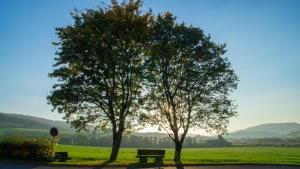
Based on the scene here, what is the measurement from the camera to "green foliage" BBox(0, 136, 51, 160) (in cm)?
3142

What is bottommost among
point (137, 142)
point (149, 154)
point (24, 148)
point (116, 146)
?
point (149, 154)

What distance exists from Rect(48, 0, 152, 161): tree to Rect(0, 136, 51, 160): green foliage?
4.68 meters

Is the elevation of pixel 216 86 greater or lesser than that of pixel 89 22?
lesser

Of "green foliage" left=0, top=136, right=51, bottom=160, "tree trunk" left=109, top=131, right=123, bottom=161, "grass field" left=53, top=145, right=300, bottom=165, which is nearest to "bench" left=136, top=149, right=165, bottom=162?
"grass field" left=53, top=145, right=300, bottom=165

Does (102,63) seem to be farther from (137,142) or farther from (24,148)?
(137,142)

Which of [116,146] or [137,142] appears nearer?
[116,146]

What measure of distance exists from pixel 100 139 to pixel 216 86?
104660mm

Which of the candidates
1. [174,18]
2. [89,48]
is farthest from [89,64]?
[174,18]

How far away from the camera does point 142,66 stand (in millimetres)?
36156

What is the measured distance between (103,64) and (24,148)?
11419mm

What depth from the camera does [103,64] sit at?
35438mm

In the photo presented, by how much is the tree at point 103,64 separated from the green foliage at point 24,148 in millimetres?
4677

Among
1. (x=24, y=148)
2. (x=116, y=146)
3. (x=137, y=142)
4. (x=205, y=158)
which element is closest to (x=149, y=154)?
(x=116, y=146)

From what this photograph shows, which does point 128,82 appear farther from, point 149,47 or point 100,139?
point 100,139
